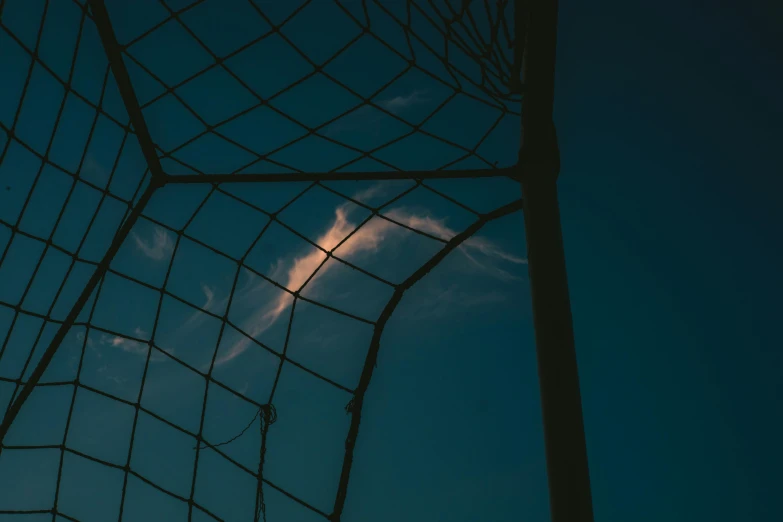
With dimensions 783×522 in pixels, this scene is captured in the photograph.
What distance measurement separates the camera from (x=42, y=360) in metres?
3.27

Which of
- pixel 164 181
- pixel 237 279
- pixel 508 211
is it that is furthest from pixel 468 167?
pixel 164 181

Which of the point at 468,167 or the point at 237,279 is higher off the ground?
the point at 468,167

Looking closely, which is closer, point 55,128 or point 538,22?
point 538,22

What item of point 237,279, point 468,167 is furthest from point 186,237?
point 468,167

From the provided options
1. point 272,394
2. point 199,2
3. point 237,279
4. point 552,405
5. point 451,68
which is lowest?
point 552,405

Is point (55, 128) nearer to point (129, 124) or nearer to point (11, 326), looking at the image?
point (129, 124)

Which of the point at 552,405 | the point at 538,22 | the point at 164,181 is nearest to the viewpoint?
the point at 552,405

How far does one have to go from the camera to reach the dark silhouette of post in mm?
2107

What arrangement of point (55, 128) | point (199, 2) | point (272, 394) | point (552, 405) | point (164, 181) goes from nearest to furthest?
point (552, 405)
point (55, 128)
point (199, 2)
point (272, 394)
point (164, 181)

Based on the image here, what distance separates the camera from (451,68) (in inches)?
112

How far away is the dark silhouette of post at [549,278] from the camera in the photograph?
2107mm

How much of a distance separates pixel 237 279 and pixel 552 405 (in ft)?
5.40

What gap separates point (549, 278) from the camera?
236cm

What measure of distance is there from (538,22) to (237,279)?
1.75m
